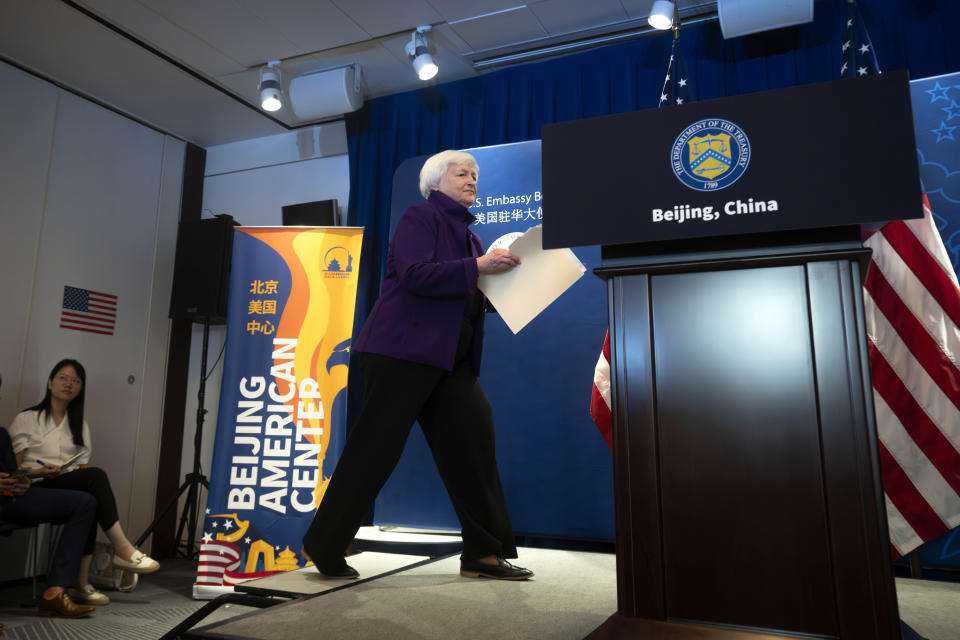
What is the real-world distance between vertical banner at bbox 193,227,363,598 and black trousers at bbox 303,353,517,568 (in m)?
1.62

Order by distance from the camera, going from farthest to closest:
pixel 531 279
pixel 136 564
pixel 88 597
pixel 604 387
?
pixel 136 564 → pixel 88 597 → pixel 604 387 → pixel 531 279

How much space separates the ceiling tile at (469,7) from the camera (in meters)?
3.43

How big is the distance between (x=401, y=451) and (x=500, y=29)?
270cm

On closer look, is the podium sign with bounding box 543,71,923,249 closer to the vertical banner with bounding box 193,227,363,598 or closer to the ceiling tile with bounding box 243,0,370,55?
the vertical banner with bounding box 193,227,363,598

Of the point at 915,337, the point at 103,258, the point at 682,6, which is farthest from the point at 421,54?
the point at 915,337

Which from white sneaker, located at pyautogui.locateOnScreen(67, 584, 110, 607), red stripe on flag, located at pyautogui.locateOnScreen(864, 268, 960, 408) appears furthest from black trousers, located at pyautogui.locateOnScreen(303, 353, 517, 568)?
white sneaker, located at pyautogui.locateOnScreen(67, 584, 110, 607)

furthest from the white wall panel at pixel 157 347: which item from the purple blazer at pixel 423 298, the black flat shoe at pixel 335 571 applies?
the purple blazer at pixel 423 298

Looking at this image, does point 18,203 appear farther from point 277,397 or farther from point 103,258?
point 277,397

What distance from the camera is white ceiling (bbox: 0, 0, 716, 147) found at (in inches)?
137

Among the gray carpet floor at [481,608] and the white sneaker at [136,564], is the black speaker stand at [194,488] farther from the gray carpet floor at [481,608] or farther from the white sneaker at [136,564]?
the gray carpet floor at [481,608]

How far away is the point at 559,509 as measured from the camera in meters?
3.00

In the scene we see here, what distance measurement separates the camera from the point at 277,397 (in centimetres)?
355

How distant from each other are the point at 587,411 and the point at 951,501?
1.37 m

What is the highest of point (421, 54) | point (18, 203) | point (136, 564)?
point (421, 54)
